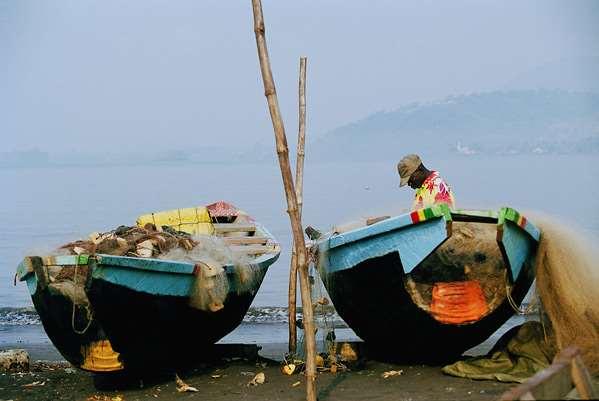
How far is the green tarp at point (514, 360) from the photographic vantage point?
832cm

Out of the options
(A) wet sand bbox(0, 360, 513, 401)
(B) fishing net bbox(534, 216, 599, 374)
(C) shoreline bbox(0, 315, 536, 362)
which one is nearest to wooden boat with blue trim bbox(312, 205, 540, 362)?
(B) fishing net bbox(534, 216, 599, 374)

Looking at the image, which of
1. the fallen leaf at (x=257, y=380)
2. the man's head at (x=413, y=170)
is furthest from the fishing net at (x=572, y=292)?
the fallen leaf at (x=257, y=380)

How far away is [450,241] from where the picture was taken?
8469mm

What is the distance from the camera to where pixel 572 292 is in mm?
8086

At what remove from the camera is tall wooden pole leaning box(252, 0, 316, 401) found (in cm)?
780

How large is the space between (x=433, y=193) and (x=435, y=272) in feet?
2.30

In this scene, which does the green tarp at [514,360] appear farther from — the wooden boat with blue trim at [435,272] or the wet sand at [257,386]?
the wooden boat with blue trim at [435,272]

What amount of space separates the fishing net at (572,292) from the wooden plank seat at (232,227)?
429 cm

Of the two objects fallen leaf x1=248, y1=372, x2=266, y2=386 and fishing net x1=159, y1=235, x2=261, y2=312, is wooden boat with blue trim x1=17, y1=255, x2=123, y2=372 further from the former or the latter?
fallen leaf x1=248, y1=372, x2=266, y2=386

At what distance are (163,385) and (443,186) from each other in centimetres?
297

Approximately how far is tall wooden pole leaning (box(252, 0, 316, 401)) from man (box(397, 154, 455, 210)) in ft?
4.70

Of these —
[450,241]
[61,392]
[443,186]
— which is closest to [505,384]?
[450,241]

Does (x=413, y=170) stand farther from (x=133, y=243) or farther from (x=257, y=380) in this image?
(x=133, y=243)

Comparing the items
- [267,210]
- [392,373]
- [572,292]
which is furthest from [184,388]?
[267,210]
